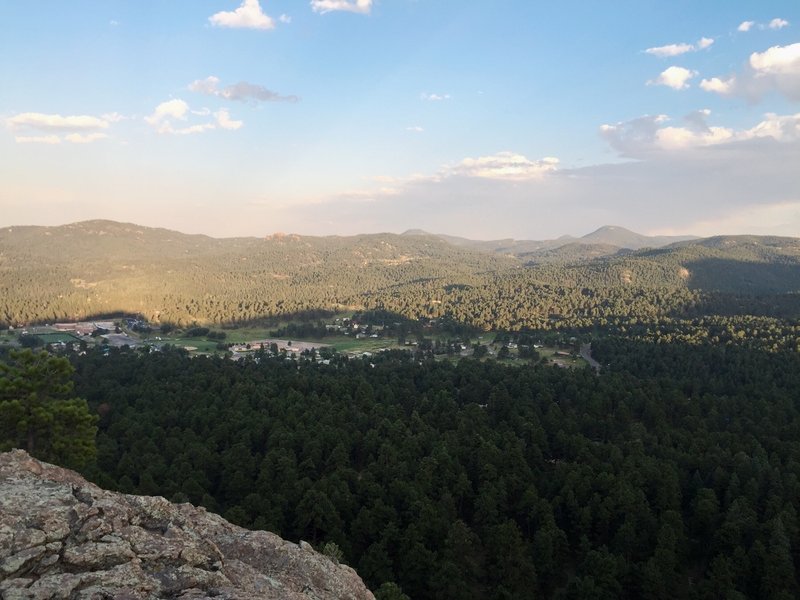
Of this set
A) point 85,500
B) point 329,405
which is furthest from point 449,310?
point 85,500

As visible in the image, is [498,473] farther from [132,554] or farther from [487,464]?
[132,554]

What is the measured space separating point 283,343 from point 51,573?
152 meters

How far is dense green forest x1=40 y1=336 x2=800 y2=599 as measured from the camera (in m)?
37.9

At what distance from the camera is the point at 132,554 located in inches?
567

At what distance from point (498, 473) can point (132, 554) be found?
42.0 meters

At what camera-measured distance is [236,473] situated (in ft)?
157

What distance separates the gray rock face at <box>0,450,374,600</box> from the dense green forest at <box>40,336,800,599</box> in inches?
842

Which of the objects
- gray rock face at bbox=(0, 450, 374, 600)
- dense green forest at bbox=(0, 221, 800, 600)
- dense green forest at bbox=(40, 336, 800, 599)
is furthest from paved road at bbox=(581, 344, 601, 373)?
gray rock face at bbox=(0, 450, 374, 600)

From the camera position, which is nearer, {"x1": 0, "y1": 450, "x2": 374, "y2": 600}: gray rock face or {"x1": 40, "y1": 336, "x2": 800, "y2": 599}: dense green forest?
{"x1": 0, "y1": 450, "x2": 374, "y2": 600}: gray rock face

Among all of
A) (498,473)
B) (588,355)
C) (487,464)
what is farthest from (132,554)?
(588,355)

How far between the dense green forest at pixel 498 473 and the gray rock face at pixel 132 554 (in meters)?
21.4

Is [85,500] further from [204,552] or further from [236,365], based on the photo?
[236,365]

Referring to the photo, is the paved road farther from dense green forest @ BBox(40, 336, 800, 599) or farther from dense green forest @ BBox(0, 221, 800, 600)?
dense green forest @ BBox(40, 336, 800, 599)

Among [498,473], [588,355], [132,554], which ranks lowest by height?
[588,355]
